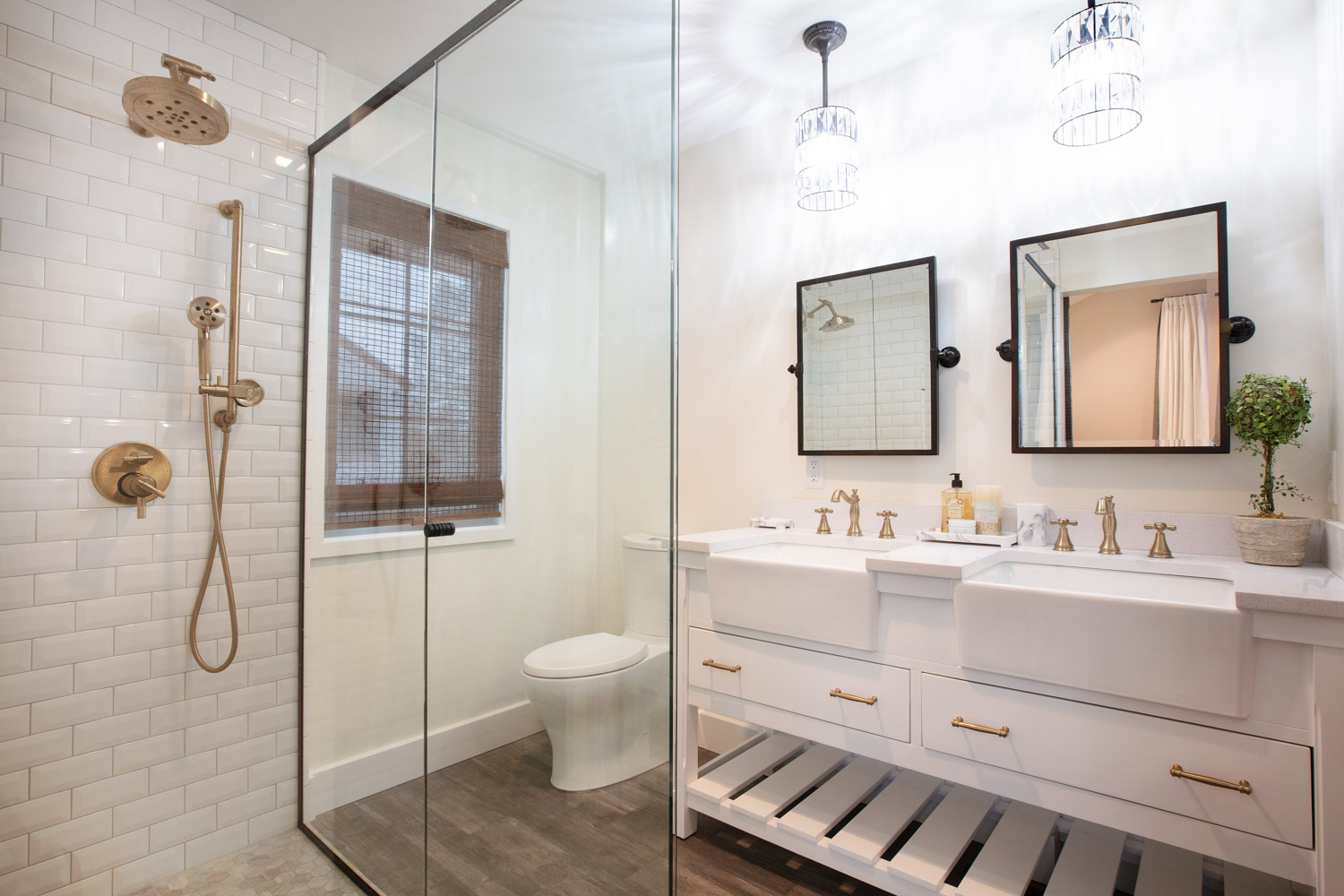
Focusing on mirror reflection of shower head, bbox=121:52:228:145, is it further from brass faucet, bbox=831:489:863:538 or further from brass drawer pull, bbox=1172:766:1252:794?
brass drawer pull, bbox=1172:766:1252:794

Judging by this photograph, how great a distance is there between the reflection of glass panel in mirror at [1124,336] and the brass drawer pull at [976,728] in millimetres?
851

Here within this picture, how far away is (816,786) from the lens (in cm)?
201

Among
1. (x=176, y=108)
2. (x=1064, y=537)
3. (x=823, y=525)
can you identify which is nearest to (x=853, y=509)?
(x=823, y=525)

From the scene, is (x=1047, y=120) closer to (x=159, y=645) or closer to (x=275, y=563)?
(x=275, y=563)

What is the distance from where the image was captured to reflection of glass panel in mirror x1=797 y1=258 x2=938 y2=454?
2.12 meters

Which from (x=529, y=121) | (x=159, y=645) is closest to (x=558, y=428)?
(x=529, y=121)

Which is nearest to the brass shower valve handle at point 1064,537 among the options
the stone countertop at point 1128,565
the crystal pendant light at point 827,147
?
the stone countertop at point 1128,565

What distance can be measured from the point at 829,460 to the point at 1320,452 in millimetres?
1274

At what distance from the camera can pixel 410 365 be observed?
1.63 m

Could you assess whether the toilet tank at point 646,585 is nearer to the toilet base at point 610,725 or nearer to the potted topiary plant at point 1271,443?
the toilet base at point 610,725

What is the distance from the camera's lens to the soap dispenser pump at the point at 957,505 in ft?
6.43

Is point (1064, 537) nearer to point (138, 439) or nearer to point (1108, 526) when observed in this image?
point (1108, 526)

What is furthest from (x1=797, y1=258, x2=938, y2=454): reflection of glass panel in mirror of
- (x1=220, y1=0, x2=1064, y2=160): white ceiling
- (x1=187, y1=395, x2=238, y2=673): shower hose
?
(x1=187, y1=395, x2=238, y2=673): shower hose

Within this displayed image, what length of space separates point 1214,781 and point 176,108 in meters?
2.67
